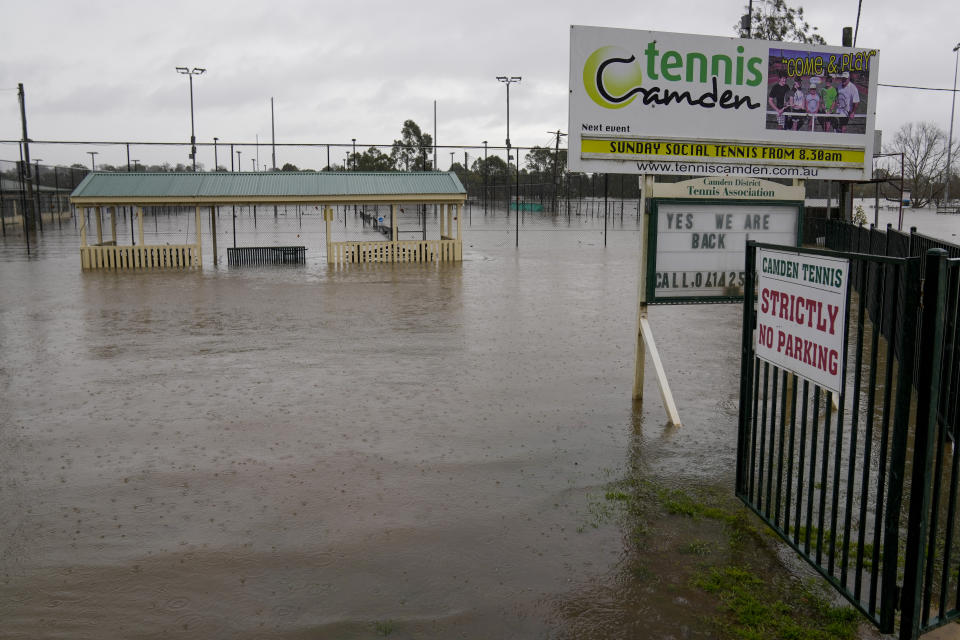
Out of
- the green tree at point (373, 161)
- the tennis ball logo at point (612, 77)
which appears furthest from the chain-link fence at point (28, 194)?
the tennis ball logo at point (612, 77)

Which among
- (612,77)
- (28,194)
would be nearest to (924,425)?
(612,77)

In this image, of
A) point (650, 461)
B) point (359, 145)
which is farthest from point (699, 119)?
point (359, 145)

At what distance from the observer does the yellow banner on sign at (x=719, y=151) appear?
838 cm

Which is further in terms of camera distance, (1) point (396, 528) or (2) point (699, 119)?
(2) point (699, 119)

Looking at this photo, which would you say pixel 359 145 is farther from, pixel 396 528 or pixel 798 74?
pixel 396 528

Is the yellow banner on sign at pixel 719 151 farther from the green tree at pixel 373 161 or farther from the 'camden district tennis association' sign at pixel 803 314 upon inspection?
the green tree at pixel 373 161

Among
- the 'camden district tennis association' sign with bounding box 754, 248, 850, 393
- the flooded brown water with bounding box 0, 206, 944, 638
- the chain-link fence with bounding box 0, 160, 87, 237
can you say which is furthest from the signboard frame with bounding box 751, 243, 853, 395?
the chain-link fence with bounding box 0, 160, 87, 237

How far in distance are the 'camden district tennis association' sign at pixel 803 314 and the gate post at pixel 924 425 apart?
2.01 feet

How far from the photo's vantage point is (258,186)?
26406 millimetres

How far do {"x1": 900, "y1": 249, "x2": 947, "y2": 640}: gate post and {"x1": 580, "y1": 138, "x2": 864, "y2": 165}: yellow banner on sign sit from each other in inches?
192

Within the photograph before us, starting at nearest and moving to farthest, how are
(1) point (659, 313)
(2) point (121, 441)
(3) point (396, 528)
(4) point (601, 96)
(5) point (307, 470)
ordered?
(3) point (396, 528) → (5) point (307, 470) → (2) point (121, 441) → (4) point (601, 96) → (1) point (659, 313)

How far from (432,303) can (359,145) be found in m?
20.9

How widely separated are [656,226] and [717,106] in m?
1.55

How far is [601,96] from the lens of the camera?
8250 millimetres
